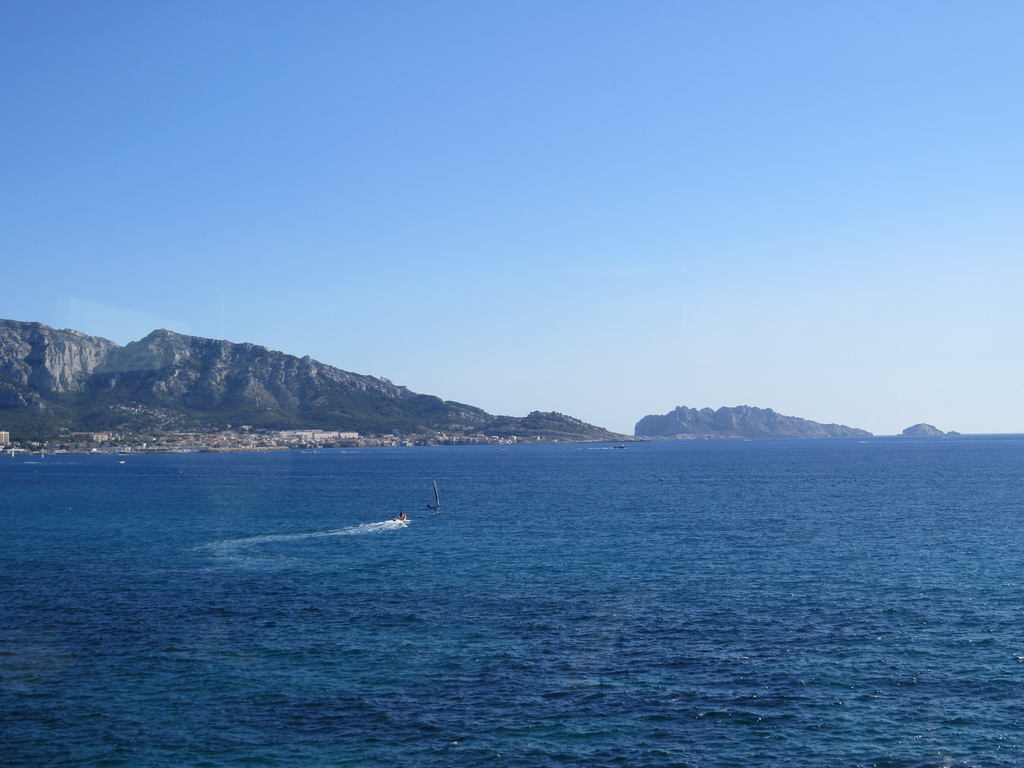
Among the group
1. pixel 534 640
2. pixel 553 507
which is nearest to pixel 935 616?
pixel 534 640

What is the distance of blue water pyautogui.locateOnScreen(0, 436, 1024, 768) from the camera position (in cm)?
2934

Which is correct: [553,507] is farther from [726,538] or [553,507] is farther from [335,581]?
[335,581]

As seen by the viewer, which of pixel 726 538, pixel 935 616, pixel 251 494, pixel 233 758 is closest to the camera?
pixel 233 758

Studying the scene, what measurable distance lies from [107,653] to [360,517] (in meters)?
59.6

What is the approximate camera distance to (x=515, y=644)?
40438 millimetres

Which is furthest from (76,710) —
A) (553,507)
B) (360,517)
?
(553,507)

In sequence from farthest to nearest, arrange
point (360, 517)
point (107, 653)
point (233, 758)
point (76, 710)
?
point (360, 517) < point (107, 653) < point (76, 710) < point (233, 758)

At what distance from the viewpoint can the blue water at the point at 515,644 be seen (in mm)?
29344

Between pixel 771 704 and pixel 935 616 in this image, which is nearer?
pixel 771 704

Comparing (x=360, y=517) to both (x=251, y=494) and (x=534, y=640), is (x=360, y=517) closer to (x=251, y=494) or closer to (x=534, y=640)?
(x=251, y=494)

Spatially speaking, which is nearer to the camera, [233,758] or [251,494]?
[233,758]

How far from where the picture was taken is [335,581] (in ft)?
186

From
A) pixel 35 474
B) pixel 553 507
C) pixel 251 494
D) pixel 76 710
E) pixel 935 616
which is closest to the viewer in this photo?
pixel 76 710

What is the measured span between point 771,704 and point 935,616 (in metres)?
19.0
